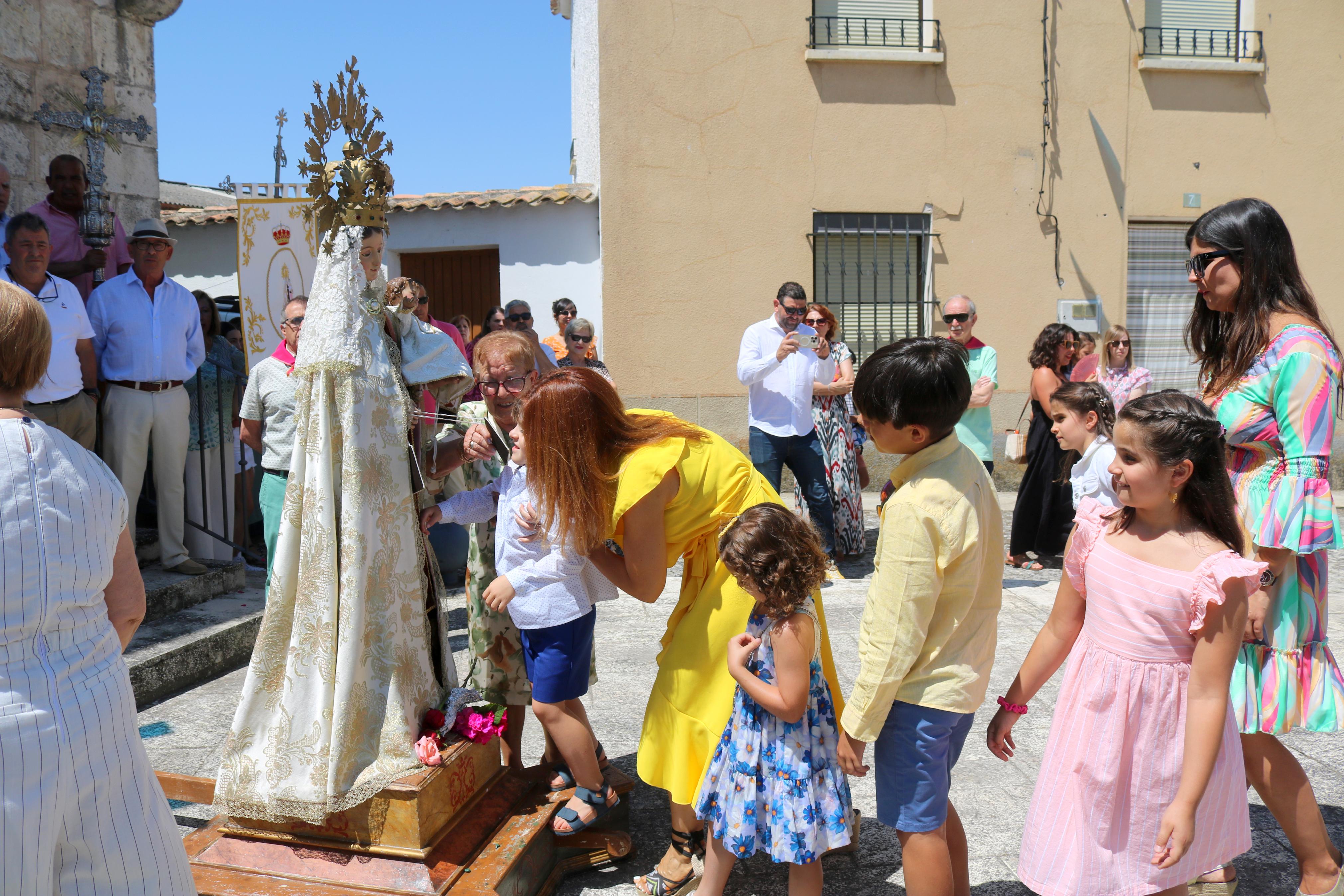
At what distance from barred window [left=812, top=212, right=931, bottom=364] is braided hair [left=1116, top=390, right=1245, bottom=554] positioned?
324 inches

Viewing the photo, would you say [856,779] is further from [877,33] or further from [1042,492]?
[877,33]

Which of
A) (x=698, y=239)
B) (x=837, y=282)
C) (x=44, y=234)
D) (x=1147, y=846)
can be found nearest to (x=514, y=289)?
(x=698, y=239)

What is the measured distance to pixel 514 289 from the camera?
1090 centimetres

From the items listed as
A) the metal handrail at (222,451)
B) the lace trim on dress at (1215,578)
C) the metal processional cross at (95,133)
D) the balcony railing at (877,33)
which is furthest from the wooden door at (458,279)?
the lace trim on dress at (1215,578)

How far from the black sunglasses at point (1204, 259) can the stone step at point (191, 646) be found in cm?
374

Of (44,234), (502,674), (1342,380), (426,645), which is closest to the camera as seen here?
(1342,380)

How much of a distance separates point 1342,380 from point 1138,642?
98 centimetres

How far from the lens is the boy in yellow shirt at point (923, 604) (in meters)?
2.25

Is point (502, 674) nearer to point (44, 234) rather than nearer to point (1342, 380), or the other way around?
point (1342, 380)

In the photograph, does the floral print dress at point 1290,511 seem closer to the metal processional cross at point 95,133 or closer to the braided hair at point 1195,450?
the braided hair at point 1195,450

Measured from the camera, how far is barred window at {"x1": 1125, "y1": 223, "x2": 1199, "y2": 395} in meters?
10.7

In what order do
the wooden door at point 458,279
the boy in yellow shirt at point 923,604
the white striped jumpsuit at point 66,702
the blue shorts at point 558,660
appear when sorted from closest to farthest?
the white striped jumpsuit at point 66,702 → the boy in yellow shirt at point 923,604 → the blue shorts at point 558,660 → the wooden door at point 458,279

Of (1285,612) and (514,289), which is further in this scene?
(514,289)

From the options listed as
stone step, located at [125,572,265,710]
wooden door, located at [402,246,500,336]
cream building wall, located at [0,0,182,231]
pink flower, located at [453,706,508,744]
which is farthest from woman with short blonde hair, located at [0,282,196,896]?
wooden door, located at [402,246,500,336]
